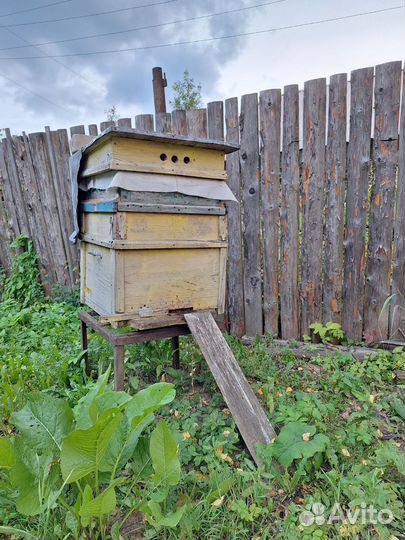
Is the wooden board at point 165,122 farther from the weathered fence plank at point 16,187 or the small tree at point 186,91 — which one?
the small tree at point 186,91

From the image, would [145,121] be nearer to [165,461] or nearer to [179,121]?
[179,121]

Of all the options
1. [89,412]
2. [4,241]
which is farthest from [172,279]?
[4,241]

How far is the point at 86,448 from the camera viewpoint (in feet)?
4.62

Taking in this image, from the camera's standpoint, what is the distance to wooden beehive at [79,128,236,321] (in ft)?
6.77

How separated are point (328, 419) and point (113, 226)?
175 cm

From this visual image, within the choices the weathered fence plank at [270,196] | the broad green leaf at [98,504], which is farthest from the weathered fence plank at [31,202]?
the broad green leaf at [98,504]

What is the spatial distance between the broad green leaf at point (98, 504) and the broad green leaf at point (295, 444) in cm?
83

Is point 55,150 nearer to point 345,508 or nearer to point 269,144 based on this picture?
point 269,144

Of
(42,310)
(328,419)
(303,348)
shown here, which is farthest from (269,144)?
(42,310)

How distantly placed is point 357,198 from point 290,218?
572 mm

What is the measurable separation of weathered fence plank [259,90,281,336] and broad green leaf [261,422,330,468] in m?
1.57

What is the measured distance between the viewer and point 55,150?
4.45m

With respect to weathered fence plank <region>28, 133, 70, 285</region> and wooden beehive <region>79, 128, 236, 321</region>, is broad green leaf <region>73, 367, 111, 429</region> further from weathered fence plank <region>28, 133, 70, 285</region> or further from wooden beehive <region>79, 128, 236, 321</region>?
weathered fence plank <region>28, 133, 70, 285</region>

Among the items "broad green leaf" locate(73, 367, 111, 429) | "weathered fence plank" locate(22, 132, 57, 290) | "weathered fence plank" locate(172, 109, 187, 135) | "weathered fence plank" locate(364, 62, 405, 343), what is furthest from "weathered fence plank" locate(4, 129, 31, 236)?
"weathered fence plank" locate(364, 62, 405, 343)
